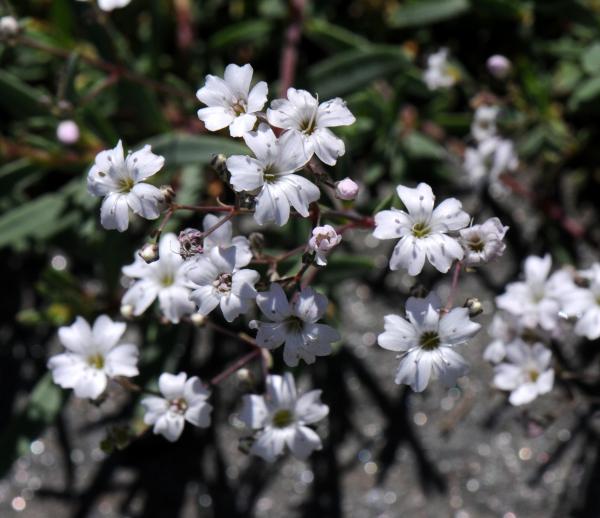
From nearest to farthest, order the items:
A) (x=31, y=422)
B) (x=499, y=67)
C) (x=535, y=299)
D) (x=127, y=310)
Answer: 1. (x=127, y=310)
2. (x=535, y=299)
3. (x=31, y=422)
4. (x=499, y=67)

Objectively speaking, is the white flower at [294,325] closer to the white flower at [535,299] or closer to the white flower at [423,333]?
the white flower at [423,333]

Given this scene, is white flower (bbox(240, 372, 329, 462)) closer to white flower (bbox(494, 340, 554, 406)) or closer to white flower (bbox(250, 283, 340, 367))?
white flower (bbox(250, 283, 340, 367))

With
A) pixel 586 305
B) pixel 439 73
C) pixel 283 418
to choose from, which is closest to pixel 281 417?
pixel 283 418

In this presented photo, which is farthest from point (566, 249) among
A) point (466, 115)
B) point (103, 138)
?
point (103, 138)

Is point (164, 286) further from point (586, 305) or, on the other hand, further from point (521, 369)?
point (586, 305)

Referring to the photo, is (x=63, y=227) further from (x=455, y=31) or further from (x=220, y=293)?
(x=455, y=31)
